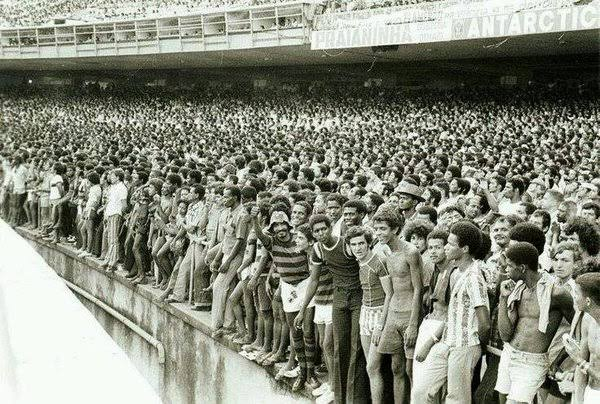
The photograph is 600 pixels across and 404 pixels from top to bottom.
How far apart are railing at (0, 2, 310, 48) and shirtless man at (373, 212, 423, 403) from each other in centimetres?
2001

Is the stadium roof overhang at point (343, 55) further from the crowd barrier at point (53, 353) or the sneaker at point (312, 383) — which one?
the crowd barrier at point (53, 353)

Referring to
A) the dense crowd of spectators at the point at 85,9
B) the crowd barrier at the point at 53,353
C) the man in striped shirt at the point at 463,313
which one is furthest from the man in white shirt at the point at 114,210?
the dense crowd of spectators at the point at 85,9

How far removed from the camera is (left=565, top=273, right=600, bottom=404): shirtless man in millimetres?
3379

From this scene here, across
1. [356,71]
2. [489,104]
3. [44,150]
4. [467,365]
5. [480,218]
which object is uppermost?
[356,71]

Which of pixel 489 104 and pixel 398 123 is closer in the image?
pixel 398 123

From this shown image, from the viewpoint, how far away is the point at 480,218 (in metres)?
6.23

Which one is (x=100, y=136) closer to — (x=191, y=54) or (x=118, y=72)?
(x=191, y=54)

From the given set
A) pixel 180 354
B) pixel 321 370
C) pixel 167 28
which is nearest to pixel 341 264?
pixel 321 370

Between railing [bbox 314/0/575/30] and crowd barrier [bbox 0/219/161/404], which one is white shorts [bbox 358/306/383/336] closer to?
crowd barrier [bbox 0/219/161/404]

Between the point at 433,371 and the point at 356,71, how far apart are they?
26.9 m

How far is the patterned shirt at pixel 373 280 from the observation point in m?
4.86

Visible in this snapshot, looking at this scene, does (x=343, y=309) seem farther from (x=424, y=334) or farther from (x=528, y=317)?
(x=528, y=317)

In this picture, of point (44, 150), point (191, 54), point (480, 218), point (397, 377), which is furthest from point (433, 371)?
point (191, 54)

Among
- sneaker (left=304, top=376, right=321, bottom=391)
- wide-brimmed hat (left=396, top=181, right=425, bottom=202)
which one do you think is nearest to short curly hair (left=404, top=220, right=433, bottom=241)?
wide-brimmed hat (left=396, top=181, right=425, bottom=202)
